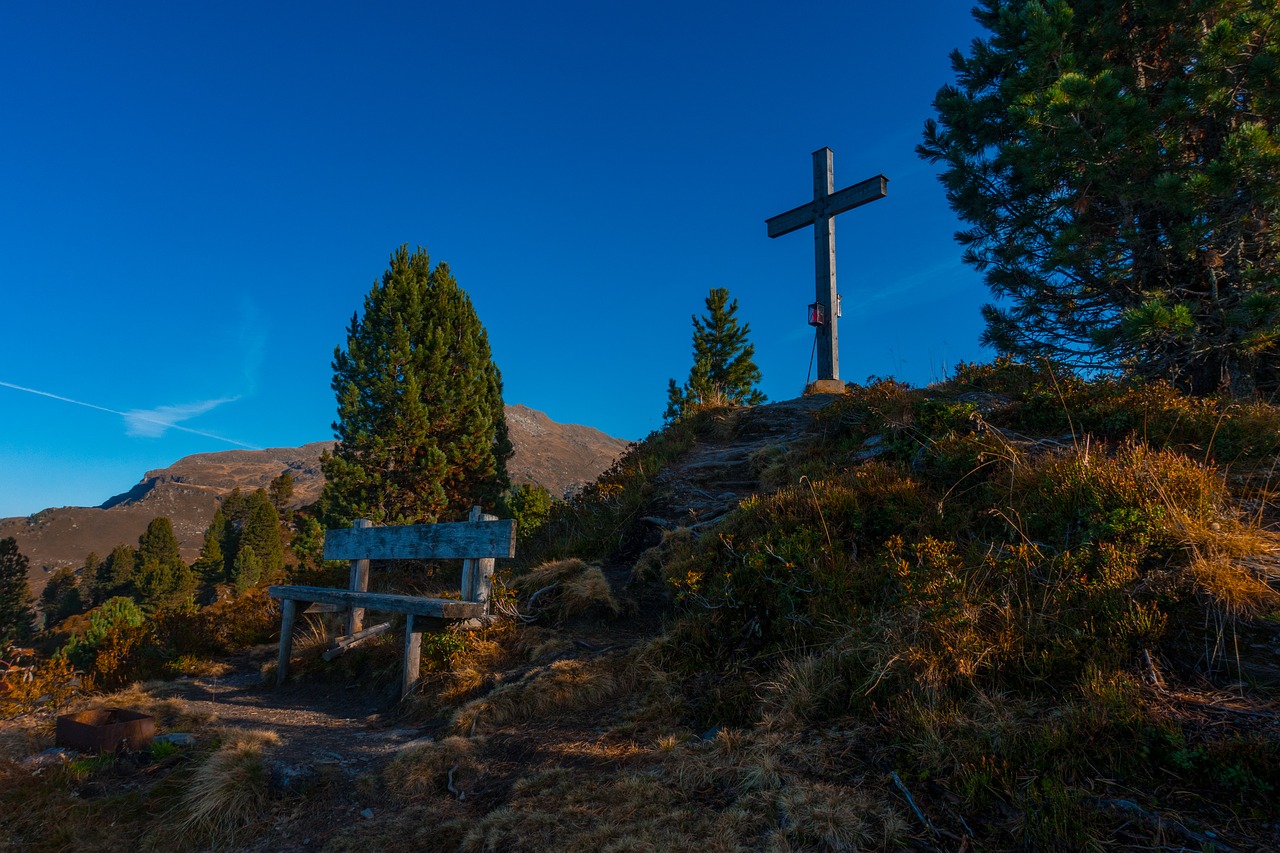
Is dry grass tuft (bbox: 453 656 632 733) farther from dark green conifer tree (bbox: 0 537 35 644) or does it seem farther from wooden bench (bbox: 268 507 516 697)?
dark green conifer tree (bbox: 0 537 35 644)

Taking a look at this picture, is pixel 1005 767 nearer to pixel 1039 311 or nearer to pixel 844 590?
pixel 844 590

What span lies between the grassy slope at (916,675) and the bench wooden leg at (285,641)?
2891mm

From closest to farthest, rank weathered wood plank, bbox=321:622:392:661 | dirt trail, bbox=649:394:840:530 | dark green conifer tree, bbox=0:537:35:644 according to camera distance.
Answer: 1. weathered wood plank, bbox=321:622:392:661
2. dirt trail, bbox=649:394:840:530
3. dark green conifer tree, bbox=0:537:35:644

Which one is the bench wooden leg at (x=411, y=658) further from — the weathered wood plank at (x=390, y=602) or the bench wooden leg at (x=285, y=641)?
the bench wooden leg at (x=285, y=641)

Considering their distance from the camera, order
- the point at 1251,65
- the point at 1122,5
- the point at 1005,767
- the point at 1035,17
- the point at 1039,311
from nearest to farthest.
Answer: the point at 1005,767 → the point at 1251,65 → the point at 1035,17 → the point at 1122,5 → the point at 1039,311

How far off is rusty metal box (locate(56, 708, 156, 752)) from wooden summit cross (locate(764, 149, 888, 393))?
11.7 metres

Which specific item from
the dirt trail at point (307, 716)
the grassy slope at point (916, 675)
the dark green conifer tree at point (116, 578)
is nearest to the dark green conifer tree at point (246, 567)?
the dark green conifer tree at point (116, 578)

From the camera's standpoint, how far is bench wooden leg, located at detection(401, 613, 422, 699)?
6094mm

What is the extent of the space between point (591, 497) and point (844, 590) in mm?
6144

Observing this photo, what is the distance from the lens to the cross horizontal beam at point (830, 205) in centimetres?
1267

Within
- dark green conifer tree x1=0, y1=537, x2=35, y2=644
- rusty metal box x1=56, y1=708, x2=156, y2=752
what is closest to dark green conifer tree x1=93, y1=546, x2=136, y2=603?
dark green conifer tree x1=0, y1=537, x2=35, y2=644

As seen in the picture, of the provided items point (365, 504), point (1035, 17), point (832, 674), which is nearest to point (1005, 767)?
point (832, 674)

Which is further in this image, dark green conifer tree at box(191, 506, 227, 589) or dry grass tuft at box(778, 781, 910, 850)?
dark green conifer tree at box(191, 506, 227, 589)

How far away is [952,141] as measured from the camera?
914cm
